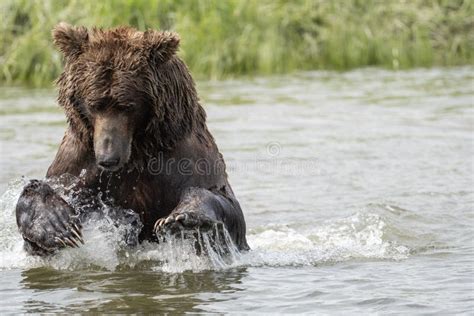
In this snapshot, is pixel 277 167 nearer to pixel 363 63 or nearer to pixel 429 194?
pixel 429 194

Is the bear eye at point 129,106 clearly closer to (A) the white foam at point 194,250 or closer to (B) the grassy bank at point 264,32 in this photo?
(A) the white foam at point 194,250

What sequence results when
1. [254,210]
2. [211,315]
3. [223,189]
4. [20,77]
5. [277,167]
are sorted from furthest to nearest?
1. [20,77]
2. [277,167]
3. [254,210]
4. [223,189]
5. [211,315]

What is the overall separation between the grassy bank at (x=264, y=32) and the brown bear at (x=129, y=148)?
35.2 ft

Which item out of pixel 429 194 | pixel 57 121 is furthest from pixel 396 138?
pixel 57 121

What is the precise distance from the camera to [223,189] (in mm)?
6457

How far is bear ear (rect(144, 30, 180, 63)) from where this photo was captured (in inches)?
232

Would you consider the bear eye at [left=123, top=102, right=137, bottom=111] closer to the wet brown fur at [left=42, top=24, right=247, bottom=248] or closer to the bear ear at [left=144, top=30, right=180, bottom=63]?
the wet brown fur at [left=42, top=24, right=247, bottom=248]

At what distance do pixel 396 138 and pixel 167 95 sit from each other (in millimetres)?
6373

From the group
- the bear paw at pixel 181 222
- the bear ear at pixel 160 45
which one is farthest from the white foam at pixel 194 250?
the bear ear at pixel 160 45

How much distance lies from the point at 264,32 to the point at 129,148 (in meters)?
12.3

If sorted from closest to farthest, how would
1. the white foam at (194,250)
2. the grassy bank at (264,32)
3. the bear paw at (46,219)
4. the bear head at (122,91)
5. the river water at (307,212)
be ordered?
the bear head at (122,91) → the river water at (307,212) → the bear paw at (46,219) → the white foam at (194,250) → the grassy bank at (264,32)

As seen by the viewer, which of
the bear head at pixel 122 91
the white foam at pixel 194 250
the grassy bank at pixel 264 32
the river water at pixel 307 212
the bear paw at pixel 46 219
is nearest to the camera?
the bear head at pixel 122 91

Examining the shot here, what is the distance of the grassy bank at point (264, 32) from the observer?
56.2ft

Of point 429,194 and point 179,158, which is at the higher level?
point 179,158
